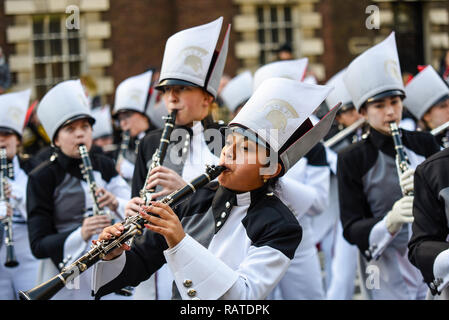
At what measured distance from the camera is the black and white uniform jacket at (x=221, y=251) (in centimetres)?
291

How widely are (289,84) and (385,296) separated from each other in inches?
86.5

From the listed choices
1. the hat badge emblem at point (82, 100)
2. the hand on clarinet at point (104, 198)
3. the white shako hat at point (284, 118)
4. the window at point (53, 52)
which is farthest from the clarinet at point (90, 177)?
the window at point (53, 52)

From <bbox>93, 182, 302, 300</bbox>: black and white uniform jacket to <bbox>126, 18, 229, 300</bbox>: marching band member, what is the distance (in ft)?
3.15

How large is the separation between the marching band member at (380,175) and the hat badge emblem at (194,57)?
1237mm

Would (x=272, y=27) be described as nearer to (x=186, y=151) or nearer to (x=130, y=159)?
(x=130, y=159)

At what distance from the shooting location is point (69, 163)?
5.21 meters

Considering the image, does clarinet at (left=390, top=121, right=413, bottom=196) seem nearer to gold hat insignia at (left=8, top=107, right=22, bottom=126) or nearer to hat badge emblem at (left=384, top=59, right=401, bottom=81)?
hat badge emblem at (left=384, top=59, right=401, bottom=81)

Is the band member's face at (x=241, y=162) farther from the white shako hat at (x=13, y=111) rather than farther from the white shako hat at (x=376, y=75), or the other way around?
the white shako hat at (x=13, y=111)

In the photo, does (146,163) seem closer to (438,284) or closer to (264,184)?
(264,184)

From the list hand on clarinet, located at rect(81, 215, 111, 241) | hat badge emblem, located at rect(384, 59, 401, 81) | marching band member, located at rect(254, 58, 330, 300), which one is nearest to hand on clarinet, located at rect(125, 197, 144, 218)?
hand on clarinet, located at rect(81, 215, 111, 241)

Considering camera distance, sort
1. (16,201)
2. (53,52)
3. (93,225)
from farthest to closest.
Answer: (53,52) → (16,201) → (93,225)

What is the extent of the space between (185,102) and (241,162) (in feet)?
4.41

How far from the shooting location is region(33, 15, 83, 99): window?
46.0ft

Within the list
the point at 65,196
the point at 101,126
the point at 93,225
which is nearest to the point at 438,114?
the point at 93,225
